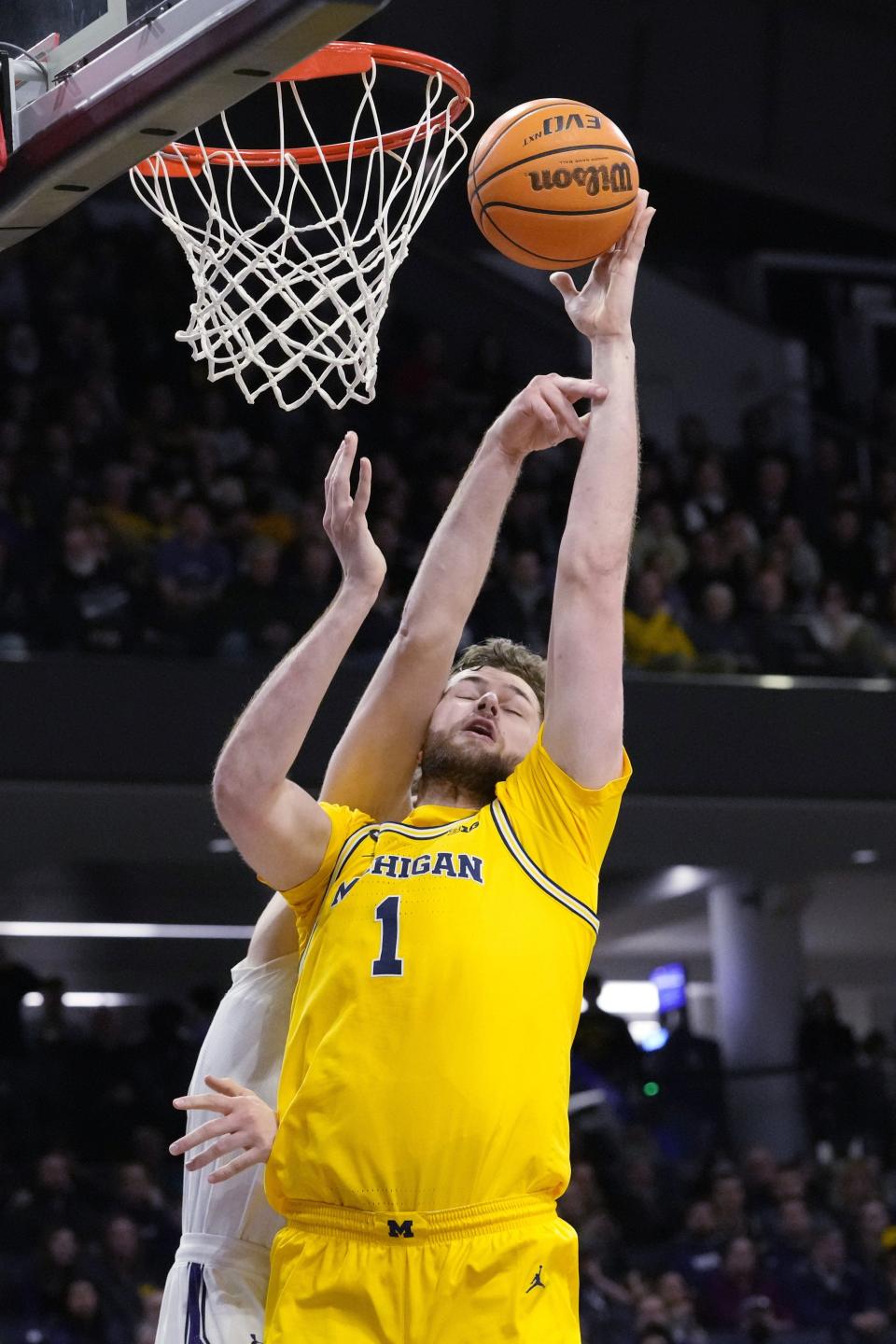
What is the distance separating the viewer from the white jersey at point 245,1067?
342cm

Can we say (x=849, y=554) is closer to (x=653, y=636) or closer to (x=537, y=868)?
(x=653, y=636)

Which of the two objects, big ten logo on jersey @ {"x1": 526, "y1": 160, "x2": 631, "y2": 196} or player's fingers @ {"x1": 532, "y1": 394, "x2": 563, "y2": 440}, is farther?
big ten logo on jersey @ {"x1": 526, "y1": 160, "x2": 631, "y2": 196}

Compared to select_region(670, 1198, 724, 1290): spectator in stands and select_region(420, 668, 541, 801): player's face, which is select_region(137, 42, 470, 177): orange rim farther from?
select_region(670, 1198, 724, 1290): spectator in stands

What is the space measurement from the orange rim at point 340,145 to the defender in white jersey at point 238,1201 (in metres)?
1.74

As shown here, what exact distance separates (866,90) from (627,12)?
2.42 meters

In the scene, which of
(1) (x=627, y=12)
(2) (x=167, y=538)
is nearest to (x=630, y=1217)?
(2) (x=167, y=538)

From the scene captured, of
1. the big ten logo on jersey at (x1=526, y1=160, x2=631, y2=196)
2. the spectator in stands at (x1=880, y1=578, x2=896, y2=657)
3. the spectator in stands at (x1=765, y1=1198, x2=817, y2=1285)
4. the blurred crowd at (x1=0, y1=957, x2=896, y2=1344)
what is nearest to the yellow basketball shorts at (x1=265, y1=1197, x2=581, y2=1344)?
the big ten logo on jersey at (x1=526, y1=160, x2=631, y2=196)

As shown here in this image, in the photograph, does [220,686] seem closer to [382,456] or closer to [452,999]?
[382,456]

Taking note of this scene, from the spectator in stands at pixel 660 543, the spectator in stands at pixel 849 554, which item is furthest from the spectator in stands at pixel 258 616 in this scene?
the spectator in stands at pixel 849 554

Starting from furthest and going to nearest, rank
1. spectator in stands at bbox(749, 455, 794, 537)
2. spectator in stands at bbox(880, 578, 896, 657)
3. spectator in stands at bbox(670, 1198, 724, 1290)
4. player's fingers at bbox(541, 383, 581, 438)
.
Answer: spectator in stands at bbox(749, 455, 794, 537) → spectator in stands at bbox(880, 578, 896, 657) → spectator in stands at bbox(670, 1198, 724, 1290) → player's fingers at bbox(541, 383, 581, 438)

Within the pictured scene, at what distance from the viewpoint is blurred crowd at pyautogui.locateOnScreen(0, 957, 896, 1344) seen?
9.24 m

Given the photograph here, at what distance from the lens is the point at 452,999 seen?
295cm

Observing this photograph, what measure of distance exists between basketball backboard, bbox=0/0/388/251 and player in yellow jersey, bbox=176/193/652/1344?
2.14ft

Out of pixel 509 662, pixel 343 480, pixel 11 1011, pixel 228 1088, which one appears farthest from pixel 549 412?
pixel 11 1011
